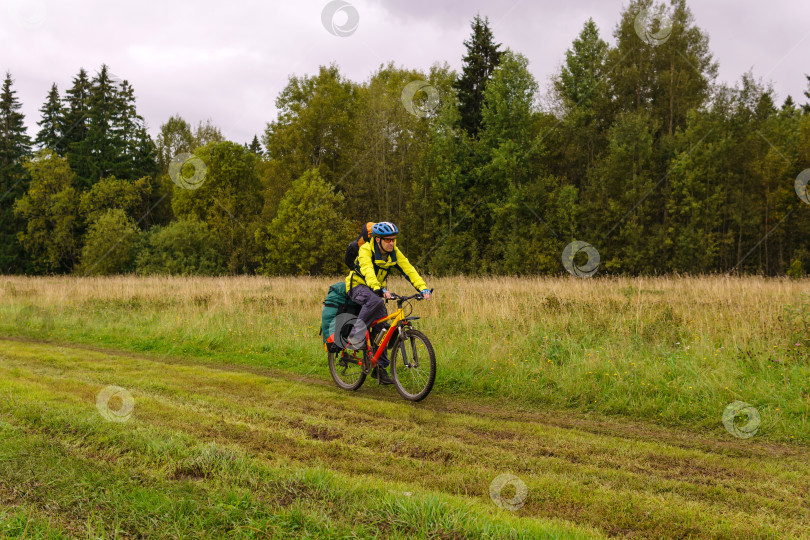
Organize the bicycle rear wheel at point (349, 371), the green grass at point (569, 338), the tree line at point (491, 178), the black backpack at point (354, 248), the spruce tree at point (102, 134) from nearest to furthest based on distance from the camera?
the green grass at point (569, 338), the black backpack at point (354, 248), the bicycle rear wheel at point (349, 371), the tree line at point (491, 178), the spruce tree at point (102, 134)

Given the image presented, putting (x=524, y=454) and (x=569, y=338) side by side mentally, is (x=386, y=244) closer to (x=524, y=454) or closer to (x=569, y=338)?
(x=524, y=454)

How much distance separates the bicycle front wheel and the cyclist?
0.27 meters

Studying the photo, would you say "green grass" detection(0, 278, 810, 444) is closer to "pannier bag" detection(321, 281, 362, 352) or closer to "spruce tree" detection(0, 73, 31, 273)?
"pannier bag" detection(321, 281, 362, 352)

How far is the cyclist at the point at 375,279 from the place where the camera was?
24.4 feet

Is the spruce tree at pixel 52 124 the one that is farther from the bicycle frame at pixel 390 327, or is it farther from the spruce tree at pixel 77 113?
the bicycle frame at pixel 390 327

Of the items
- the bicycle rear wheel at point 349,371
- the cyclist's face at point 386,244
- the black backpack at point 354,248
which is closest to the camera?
the cyclist's face at point 386,244

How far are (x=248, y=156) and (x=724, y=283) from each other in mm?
44846

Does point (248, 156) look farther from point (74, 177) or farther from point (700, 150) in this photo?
point (700, 150)

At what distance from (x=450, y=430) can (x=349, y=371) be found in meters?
2.77

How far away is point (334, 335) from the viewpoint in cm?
838

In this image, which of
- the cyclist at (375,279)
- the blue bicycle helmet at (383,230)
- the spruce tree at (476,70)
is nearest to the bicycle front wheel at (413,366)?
the cyclist at (375,279)

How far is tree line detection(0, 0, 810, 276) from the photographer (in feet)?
111

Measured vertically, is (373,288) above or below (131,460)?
above

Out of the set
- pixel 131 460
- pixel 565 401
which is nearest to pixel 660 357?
pixel 565 401
